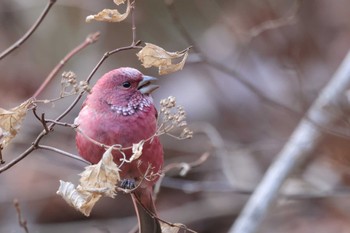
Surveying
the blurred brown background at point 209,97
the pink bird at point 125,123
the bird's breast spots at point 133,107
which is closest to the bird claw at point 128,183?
the pink bird at point 125,123

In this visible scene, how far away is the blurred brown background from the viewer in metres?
6.38

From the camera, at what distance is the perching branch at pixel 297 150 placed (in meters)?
4.58

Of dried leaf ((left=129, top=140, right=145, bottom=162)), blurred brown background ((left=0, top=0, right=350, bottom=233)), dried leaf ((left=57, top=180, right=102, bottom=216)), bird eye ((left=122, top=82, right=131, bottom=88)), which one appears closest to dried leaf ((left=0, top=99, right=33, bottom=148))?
dried leaf ((left=57, top=180, right=102, bottom=216))

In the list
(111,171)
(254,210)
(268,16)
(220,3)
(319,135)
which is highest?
(220,3)

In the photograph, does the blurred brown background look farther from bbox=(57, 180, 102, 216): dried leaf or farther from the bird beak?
bbox=(57, 180, 102, 216): dried leaf

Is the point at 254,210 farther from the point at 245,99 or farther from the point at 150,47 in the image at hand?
the point at 245,99

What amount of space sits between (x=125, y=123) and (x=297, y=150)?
7.06ft

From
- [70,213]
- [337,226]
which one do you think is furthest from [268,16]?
[70,213]

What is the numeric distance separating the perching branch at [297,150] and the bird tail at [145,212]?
1.33 metres

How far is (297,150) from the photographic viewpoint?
490 centimetres

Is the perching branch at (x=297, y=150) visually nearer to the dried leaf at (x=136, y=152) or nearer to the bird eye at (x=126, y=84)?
the bird eye at (x=126, y=84)

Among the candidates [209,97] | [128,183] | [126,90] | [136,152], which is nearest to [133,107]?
[126,90]

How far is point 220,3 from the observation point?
7891 millimetres

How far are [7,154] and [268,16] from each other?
2547 mm
